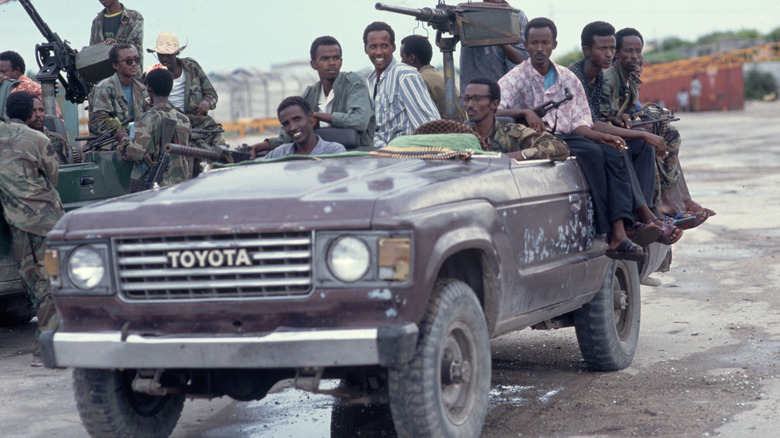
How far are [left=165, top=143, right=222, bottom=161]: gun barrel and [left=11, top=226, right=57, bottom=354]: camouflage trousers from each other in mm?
1980

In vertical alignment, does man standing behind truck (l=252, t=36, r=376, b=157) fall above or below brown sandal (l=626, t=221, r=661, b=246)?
above

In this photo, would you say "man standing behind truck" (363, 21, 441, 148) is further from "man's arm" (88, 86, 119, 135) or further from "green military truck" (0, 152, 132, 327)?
"man's arm" (88, 86, 119, 135)

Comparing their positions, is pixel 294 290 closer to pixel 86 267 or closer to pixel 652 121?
pixel 86 267

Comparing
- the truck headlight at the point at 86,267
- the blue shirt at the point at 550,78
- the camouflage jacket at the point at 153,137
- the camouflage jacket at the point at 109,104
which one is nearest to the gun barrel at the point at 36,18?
the camouflage jacket at the point at 109,104

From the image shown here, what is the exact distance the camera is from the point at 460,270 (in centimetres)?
447

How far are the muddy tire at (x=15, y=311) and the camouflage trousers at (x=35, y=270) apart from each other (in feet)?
4.75

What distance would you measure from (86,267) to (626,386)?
321 cm

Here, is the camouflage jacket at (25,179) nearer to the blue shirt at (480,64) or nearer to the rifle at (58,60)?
the rifle at (58,60)

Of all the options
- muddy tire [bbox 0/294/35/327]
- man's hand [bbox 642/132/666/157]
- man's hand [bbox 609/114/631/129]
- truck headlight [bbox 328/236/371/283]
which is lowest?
muddy tire [bbox 0/294/35/327]

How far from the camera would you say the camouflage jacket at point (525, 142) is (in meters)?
5.35

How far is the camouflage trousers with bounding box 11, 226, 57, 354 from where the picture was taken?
22.5ft

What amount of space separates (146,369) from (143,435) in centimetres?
49

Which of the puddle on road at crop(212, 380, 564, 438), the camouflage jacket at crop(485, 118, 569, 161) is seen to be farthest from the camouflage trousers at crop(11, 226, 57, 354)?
the camouflage jacket at crop(485, 118, 569, 161)

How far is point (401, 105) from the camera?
6.59 metres
